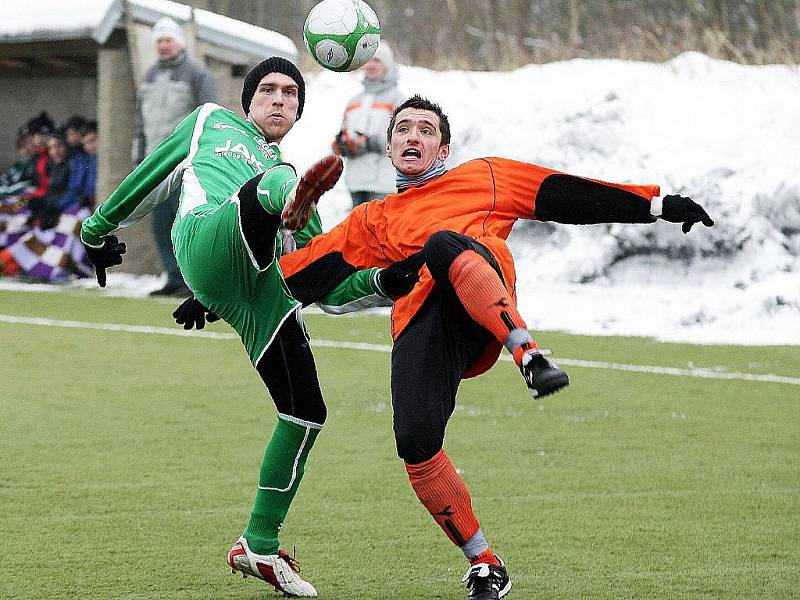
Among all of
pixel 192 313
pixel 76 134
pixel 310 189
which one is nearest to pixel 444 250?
pixel 310 189

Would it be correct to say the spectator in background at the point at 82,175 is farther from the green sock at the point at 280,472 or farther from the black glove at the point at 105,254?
the green sock at the point at 280,472

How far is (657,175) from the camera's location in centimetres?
1481

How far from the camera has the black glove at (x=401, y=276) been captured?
4.40 metres

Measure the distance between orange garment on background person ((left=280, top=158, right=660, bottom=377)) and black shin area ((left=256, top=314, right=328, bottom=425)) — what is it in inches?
9.4

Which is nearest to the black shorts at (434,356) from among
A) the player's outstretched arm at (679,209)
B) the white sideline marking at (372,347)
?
the player's outstretched arm at (679,209)

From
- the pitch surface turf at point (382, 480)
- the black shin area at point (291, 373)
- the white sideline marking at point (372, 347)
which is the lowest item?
the pitch surface turf at point (382, 480)

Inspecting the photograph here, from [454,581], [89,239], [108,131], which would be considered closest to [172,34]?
[108,131]

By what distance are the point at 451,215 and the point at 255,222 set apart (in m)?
0.68

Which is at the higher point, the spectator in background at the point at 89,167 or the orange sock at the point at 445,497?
the spectator in background at the point at 89,167

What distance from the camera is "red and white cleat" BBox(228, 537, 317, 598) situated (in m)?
4.39

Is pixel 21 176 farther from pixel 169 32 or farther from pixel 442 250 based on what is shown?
pixel 442 250

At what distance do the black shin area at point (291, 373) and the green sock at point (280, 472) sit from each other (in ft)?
0.14

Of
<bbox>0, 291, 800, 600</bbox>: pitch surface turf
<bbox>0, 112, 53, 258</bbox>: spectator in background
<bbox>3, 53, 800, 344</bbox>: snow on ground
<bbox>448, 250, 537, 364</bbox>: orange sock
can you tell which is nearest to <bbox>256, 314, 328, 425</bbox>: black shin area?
<bbox>0, 291, 800, 600</bbox>: pitch surface turf

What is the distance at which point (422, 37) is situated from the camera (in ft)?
76.3
